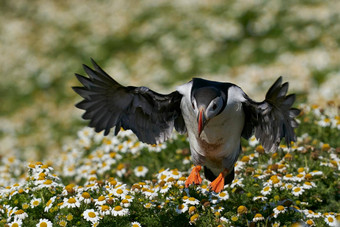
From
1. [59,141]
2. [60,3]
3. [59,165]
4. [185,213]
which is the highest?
[60,3]

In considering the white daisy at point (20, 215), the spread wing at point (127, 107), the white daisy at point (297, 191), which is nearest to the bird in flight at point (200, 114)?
the spread wing at point (127, 107)

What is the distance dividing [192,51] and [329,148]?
9879mm

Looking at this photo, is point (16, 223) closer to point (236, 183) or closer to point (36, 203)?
point (36, 203)

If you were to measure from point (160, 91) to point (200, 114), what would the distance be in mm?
8422

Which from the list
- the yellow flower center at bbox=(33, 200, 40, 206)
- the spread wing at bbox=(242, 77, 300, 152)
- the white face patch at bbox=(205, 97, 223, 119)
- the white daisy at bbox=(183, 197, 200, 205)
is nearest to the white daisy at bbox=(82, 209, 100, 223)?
the yellow flower center at bbox=(33, 200, 40, 206)

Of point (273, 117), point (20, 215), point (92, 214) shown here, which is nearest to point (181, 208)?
point (92, 214)

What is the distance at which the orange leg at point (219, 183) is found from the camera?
4.16 metres

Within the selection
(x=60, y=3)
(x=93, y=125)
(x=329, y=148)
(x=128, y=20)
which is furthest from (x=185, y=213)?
(x=60, y=3)

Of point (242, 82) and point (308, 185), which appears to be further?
point (242, 82)

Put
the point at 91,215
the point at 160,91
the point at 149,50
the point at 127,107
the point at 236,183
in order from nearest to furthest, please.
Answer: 1. the point at 91,215
2. the point at 127,107
3. the point at 236,183
4. the point at 160,91
5. the point at 149,50

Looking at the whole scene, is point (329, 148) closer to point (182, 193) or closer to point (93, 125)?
point (182, 193)

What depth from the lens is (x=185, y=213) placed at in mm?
4145

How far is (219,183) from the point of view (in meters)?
4.23

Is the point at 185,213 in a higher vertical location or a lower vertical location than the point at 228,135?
lower
